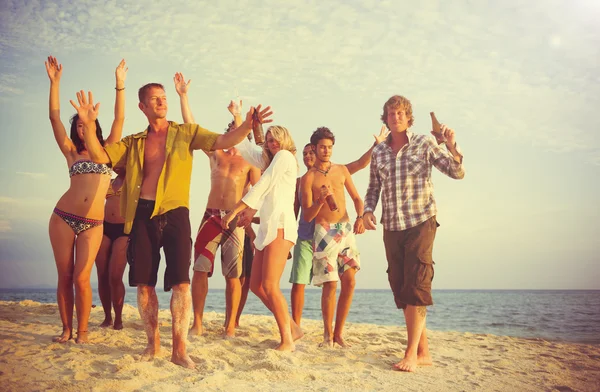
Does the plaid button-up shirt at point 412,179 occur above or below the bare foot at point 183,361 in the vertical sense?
above

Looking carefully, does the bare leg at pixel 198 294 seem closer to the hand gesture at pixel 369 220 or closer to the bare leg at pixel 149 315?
the bare leg at pixel 149 315

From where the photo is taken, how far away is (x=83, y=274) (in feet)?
16.4

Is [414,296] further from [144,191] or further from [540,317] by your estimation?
[540,317]

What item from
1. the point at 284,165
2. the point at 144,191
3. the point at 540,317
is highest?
the point at 284,165

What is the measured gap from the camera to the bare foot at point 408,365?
431 centimetres

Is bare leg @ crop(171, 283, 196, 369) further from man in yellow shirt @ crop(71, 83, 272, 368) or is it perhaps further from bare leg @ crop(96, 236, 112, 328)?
bare leg @ crop(96, 236, 112, 328)

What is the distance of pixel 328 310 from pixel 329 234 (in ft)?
2.97

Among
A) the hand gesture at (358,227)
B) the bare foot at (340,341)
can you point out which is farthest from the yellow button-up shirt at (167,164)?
the bare foot at (340,341)

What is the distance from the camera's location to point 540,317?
18.7 m

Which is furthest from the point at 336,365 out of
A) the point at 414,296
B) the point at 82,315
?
the point at 82,315

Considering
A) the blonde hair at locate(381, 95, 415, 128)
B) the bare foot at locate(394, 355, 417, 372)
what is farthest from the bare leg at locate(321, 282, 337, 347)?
the blonde hair at locate(381, 95, 415, 128)

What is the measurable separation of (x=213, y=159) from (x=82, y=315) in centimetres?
247

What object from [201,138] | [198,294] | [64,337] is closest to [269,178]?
[201,138]

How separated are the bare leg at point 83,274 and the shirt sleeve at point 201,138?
1645 mm
